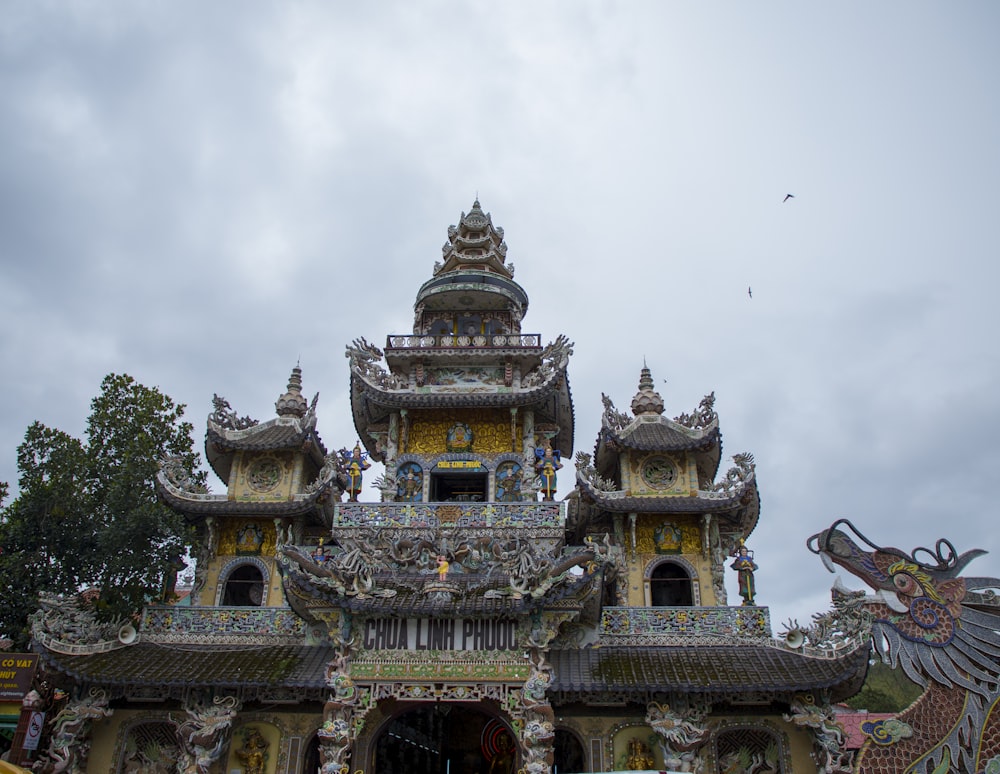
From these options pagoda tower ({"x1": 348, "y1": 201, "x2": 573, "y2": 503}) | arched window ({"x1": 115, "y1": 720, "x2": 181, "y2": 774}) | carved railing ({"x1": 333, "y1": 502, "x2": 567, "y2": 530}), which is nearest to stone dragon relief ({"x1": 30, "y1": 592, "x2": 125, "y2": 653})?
arched window ({"x1": 115, "y1": 720, "x2": 181, "y2": 774})

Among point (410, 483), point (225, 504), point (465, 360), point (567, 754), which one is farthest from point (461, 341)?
point (567, 754)

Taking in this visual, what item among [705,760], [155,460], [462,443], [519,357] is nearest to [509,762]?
[705,760]

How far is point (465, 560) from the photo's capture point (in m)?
15.1

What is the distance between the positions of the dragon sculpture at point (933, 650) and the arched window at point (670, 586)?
3.82 m

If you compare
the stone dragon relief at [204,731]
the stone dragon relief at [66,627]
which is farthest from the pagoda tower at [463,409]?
the stone dragon relief at [66,627]

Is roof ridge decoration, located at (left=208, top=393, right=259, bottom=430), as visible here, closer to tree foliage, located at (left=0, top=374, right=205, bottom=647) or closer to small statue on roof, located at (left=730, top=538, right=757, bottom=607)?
tree foliage, located at (left=0, top=374, right=205, bottom=647)

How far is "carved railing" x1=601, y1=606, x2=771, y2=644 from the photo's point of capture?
15.4 m

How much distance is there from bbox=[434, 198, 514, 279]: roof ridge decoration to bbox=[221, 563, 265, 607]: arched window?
34.7 ft

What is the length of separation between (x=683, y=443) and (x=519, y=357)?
15.7 ft

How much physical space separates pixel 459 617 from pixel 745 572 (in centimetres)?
678

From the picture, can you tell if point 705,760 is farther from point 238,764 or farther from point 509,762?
point 238,764

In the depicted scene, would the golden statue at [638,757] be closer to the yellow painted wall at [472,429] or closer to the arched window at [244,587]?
the yellow painted wall at [472,429]

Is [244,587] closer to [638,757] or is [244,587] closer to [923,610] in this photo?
[638,757]

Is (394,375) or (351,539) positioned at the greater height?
(394,375)
